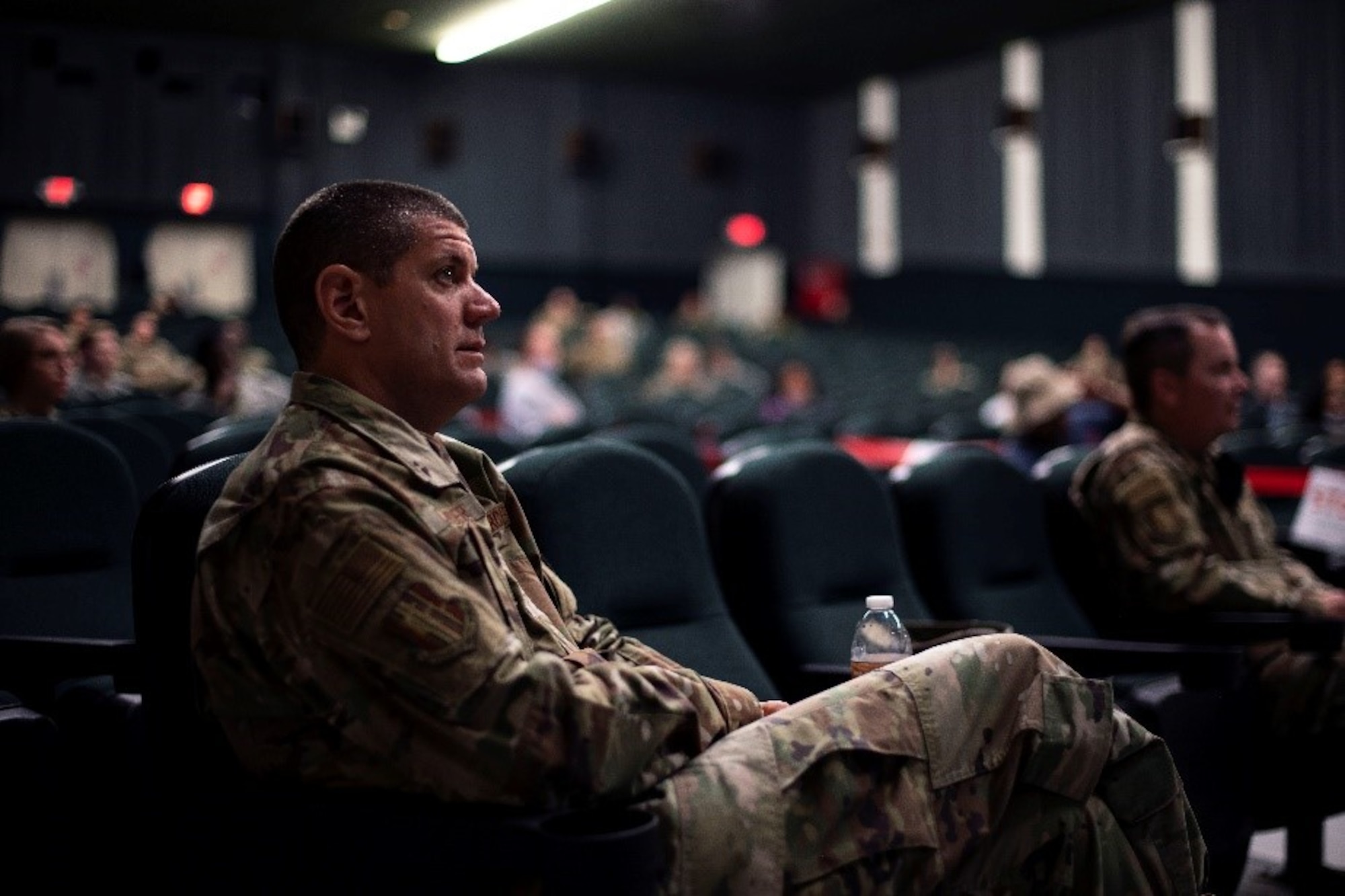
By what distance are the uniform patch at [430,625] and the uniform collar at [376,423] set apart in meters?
0.21

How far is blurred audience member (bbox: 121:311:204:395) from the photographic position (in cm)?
739

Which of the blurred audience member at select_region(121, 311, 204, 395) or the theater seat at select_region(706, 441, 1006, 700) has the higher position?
the blurred audience member at select_region(121, 311, 204, 395)

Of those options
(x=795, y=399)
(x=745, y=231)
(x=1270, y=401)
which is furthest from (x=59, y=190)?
(x=1270, y=401)

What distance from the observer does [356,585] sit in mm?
1493

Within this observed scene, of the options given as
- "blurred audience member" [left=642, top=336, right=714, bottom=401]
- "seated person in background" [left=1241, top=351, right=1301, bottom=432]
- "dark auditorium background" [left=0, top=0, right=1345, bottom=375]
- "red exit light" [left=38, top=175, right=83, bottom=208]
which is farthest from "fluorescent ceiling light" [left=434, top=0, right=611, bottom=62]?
"seated person in background" [left=1241, top=351, right=1301, bottom=432]

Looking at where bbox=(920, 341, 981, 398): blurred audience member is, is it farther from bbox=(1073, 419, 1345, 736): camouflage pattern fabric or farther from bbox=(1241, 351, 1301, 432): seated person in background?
bbox=(1073, 419, 1345, 736): camouflage pattern fabric

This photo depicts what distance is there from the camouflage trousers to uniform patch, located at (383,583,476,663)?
28cm

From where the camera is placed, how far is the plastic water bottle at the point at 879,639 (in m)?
2.14

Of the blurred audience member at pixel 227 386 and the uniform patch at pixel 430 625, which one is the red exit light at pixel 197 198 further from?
the uniform patch at pixel 430 625

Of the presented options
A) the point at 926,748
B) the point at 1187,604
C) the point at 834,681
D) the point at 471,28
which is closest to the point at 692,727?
the point at 926,748

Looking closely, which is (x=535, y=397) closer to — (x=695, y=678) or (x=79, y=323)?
(x=79, y=323)

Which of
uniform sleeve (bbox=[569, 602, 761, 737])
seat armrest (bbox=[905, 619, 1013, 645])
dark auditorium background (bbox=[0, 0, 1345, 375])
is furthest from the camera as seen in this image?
dark auditorium background (bbox=[0, 0, 1345, 375])

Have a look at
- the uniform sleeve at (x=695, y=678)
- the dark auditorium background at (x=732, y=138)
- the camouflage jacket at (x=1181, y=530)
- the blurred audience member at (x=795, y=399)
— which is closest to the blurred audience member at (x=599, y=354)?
the blurred audience member at (x=795, y=399)

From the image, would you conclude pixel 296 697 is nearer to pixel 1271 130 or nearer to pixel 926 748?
pixel 926 748
